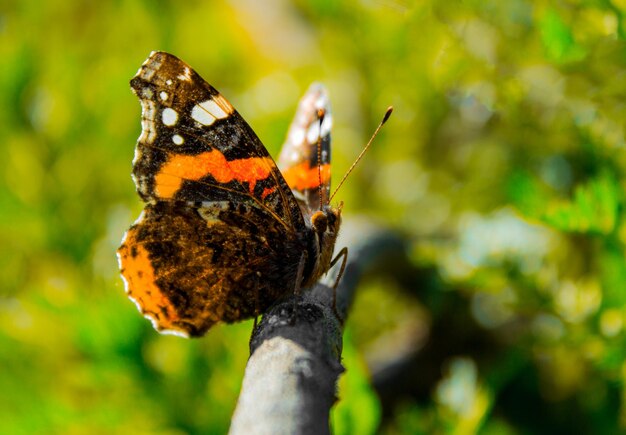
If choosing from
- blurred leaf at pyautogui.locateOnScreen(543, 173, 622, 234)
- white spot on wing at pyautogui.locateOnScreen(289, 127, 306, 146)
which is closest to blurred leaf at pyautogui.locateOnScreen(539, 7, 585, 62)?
blurred leaf at pyautogui.locateOnScreen(543, 173, 622, 234)

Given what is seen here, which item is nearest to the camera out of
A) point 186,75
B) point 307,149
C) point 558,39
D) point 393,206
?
point 558,39

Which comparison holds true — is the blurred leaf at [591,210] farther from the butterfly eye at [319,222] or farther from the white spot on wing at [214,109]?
the white spot on wing at [214,109]

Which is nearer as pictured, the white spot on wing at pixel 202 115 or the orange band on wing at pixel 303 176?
the white spot on wing at pixel 202 115

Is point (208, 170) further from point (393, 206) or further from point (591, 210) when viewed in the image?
point (393, 206)

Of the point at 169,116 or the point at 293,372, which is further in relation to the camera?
the point at 169,116

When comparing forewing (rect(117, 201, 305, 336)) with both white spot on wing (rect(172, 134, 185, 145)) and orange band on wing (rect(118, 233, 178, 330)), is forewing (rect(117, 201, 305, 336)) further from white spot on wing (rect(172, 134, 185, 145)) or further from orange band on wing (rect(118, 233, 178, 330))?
white spot on wing (rect(172, 134, 185, 145))

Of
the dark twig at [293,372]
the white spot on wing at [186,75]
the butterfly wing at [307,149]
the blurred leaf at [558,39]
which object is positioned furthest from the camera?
the butterfly wing at [307,149]

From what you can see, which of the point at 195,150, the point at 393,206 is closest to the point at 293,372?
the point at 195,150

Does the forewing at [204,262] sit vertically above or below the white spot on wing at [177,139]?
below

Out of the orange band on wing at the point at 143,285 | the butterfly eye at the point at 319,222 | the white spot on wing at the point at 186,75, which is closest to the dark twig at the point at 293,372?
the butterfly eye at the point at 319,222
